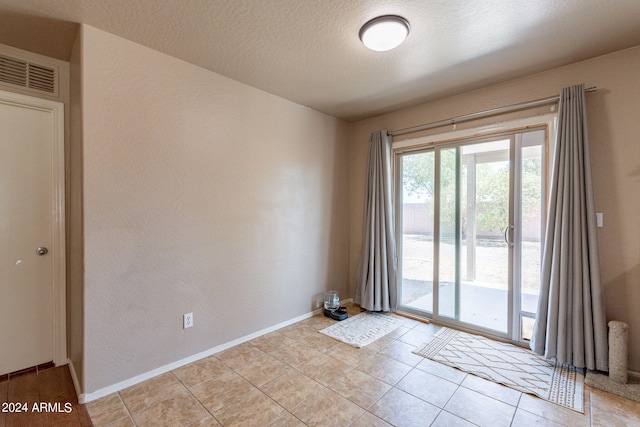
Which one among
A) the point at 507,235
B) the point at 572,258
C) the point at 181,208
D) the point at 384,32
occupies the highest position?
the point at 384,32

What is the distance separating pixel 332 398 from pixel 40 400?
196cm

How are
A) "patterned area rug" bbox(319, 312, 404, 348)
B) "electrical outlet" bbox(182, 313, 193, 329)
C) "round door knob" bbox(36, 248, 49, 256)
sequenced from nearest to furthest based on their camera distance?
"round door knob" bbox(36, 248, 49, 256)
"electrical outlet" bbox(182, 313, 193, 329)
"patterned area rug" bbox(319, 312, 404, 348)

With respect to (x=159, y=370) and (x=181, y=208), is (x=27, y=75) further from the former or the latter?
(x=159, y=370)

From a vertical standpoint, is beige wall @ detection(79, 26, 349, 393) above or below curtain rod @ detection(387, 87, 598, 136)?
below

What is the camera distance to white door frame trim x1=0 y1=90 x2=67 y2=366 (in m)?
2.33

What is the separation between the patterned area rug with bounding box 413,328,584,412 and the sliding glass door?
0.83 feet

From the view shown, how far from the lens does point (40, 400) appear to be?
1940 millimetres

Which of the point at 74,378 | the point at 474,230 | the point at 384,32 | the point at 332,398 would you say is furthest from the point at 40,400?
the point at 474,230

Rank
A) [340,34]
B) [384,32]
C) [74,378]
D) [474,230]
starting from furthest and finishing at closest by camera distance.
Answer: [474,230] → [74,378] → [340,34] → [384,32]

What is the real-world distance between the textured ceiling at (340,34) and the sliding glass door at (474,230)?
0.76 m

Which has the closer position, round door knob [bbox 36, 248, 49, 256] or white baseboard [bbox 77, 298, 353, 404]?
white baseboard [bbox 77, 298, 353, 404]

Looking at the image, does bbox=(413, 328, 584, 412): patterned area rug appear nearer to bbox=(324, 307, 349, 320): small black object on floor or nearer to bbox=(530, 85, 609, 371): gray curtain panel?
bbox=(530, 85, 609, 371): gray curtain panel

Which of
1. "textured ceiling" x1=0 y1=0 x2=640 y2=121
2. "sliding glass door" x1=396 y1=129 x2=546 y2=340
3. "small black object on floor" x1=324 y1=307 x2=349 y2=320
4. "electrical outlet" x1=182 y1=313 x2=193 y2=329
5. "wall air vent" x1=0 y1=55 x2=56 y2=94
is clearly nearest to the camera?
"textured ceiling" x1=0 y1=0 x2=640 y2=121

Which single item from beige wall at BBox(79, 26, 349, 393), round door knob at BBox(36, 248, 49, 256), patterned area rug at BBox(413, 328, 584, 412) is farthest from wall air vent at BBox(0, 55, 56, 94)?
patterned area rug at BBox(413, 328, 584, 412)
